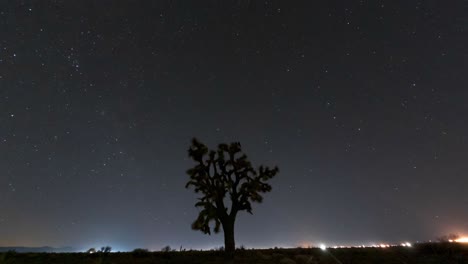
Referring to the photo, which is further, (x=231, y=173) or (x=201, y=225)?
(x=231, y=173)

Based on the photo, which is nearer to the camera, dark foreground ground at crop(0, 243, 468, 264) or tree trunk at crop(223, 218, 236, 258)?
dark foreground ground at crop(0, 243, 468, 264)

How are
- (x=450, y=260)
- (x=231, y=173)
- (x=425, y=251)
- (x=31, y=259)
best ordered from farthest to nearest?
(x=231, y=173) < (x=425, y=251) < (x=31, y=259) < (x=450, y=260)

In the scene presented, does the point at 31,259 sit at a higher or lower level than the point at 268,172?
lower

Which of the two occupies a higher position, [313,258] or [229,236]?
[229,236]

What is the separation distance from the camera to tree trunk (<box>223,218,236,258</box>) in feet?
79.7

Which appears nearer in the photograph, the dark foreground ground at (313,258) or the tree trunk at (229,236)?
the dark foreground ground at (313,258)

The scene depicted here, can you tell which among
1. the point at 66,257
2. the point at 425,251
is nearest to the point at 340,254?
the point at 425,251

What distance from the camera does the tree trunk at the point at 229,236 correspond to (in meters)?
24.3

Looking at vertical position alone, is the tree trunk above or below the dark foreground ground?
above

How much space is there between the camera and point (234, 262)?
2009 cm

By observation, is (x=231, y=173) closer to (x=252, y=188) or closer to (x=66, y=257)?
(x=252, y=188)

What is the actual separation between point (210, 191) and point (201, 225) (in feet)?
7.87

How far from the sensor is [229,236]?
24656 mm

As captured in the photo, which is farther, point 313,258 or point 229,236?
point 229,236
